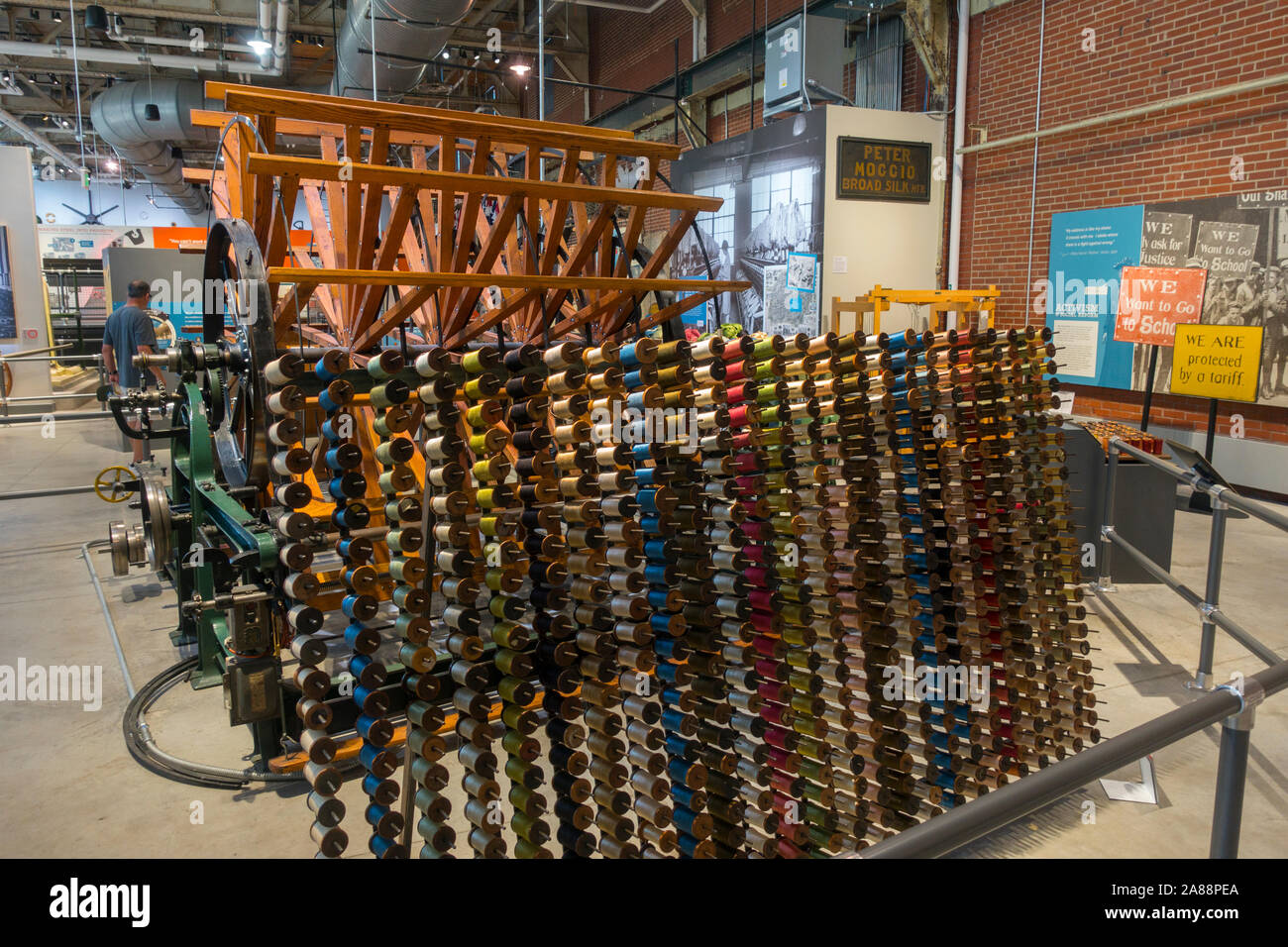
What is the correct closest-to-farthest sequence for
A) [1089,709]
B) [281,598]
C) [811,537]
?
[811,537] → [281,598] → [1089,709]

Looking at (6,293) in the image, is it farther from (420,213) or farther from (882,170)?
(882,170)

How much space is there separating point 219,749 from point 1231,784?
3432 millimetres

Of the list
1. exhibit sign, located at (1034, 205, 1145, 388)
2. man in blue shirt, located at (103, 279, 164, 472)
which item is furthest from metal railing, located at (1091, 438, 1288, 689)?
man in blue shirt, located at (103, 279, 164, 472)

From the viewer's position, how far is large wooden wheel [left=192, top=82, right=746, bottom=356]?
3.72 m

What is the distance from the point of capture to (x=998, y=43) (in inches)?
378

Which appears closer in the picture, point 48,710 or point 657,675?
point 657,675

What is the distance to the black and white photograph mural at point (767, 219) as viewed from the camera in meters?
9.96

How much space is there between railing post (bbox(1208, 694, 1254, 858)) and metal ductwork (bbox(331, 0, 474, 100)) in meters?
9.73

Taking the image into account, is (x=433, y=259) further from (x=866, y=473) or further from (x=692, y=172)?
(x=692, y=172)

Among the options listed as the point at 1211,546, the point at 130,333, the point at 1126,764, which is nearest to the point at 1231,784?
the point at 1126,764

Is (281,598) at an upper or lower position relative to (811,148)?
lower

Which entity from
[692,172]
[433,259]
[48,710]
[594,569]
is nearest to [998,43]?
[692,172]

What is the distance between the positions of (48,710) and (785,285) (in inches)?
330

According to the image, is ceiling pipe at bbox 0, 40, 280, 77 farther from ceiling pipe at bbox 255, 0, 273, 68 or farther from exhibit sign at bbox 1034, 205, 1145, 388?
exhibit sign at bbox 1034, 205, 1145, 388
